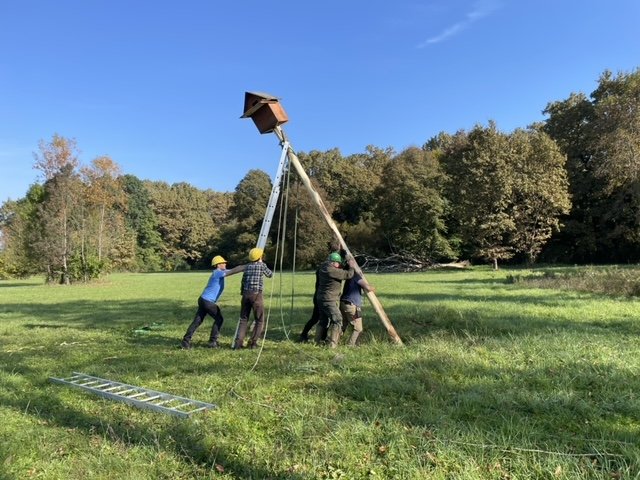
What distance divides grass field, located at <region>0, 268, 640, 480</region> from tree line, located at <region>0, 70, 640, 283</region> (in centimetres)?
1946

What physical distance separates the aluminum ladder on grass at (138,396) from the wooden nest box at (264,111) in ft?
17.1

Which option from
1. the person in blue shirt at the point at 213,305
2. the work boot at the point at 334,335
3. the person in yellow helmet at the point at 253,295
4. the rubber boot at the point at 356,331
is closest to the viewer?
the work boot at the point at 334,335

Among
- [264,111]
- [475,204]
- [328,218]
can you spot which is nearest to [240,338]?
[328,218]

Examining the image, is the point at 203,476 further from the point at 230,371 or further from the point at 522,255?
the point at 522,255

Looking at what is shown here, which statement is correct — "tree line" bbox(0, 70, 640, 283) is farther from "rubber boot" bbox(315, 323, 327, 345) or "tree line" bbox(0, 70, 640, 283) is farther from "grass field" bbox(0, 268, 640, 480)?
"grass field" bbox(0, 268, 640, 480)

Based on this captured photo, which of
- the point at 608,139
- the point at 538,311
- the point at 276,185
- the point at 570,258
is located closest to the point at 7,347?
the point at 276,185

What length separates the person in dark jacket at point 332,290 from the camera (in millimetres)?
8852

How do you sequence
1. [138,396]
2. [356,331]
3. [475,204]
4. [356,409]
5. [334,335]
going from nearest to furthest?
[356,409] < [138,396] < [334,335] < [356,331] < [475,204]

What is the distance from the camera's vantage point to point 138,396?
19.4 ft

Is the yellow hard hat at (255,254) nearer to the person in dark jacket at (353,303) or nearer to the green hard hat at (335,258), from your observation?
the green hard hat at (335,258)

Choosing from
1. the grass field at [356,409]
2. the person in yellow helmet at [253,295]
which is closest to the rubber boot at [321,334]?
the grass field at [356,409]

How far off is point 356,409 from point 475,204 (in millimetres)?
36142

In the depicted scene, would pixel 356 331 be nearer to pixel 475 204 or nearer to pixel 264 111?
pixel 264 111

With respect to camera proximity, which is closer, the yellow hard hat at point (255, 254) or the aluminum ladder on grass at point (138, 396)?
the aluminum ladder on grass at point (138, 396)
